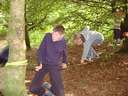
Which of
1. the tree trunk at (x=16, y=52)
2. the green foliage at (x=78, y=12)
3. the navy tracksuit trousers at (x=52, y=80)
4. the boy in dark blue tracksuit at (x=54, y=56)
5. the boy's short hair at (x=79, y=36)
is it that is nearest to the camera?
the tree trunk at (x=16, y=52)

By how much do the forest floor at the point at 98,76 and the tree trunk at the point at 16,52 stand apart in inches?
91.8

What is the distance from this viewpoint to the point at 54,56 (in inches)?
309

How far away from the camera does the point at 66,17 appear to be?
1279 centimetres

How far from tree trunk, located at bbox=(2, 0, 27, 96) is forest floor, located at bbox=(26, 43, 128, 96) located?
2.33 metres

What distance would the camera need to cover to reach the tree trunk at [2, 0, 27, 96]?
7.00 m

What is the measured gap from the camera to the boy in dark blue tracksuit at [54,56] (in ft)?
25.7

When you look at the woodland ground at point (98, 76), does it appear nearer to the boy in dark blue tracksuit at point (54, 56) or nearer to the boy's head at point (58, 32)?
the boy in dark blue tracksuit at point (54, 56)

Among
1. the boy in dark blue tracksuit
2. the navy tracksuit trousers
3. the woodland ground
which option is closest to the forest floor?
the woodland ground

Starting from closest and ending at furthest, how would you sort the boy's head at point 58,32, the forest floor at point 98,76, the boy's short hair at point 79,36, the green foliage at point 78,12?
the boy's head at point 58,32 < the forest floor at point 98,76 < the boy's short hair at point 79,36 < the green foliage at point 78,12

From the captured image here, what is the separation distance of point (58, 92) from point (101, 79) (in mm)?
2544

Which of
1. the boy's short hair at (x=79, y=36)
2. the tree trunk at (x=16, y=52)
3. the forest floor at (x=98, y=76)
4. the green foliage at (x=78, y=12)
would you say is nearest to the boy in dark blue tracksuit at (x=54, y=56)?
the tree trunk at (x=16, y=52)

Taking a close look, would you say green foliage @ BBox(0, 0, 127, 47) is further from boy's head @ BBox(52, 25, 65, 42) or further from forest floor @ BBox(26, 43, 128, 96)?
boy's head @ BBox(52, 25, 65, 42)

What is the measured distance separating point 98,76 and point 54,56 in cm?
312

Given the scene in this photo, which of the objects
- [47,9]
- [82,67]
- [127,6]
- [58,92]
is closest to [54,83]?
[58,92]
